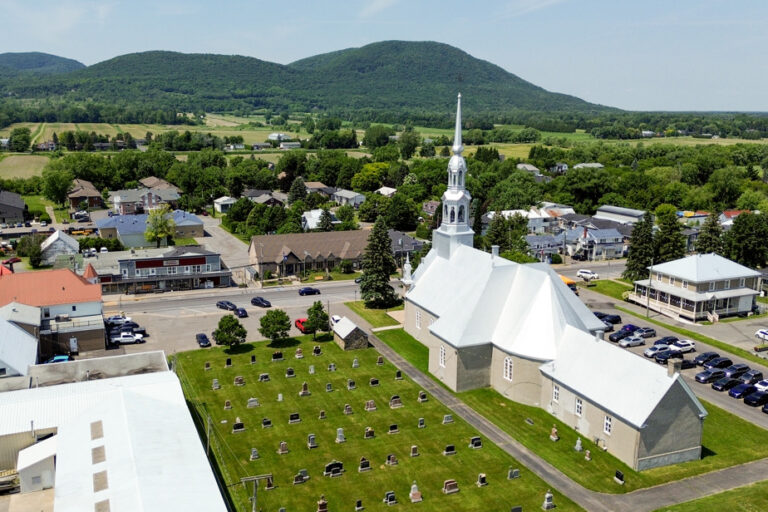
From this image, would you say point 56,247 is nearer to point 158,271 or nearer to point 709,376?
point 158,271

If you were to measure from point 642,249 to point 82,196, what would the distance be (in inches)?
4304

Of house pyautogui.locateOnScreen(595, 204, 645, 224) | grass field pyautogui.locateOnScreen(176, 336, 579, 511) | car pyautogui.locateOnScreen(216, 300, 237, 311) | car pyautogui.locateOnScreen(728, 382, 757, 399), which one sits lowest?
grass field pyautogui.locateOnScreen(176, 336, 579, 511)

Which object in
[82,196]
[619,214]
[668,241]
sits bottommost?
[82,196]

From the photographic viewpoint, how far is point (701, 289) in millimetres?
63844

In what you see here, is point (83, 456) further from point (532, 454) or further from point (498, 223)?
point (498, 223)

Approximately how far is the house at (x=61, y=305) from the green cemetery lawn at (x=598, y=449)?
33.4m

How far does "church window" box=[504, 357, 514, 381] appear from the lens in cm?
4336

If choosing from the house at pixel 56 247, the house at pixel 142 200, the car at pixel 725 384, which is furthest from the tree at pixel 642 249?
the house at pixel 142 200

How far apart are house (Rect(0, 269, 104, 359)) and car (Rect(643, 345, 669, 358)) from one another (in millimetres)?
48383

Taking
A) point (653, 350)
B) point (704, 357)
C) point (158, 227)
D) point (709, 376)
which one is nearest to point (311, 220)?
point (158, 227)

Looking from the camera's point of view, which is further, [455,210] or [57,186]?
[57,186]

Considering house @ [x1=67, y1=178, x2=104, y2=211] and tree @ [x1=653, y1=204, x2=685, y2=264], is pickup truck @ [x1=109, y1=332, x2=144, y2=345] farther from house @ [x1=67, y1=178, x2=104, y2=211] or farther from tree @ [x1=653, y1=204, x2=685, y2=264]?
house @ [x1=67, y1=178, x2=104, y2=211]

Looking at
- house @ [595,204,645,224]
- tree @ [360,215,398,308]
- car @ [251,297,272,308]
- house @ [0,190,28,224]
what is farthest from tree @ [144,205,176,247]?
house @ [595,204,645,224]

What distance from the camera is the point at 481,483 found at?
3297cm
